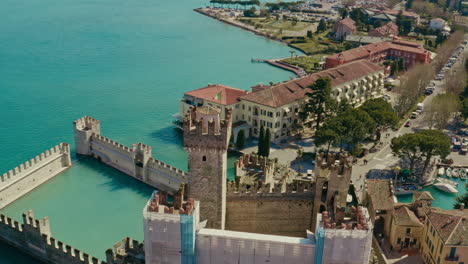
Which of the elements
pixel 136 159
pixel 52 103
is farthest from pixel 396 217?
pixel 52 103

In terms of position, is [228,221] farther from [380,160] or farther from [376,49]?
[376,49]

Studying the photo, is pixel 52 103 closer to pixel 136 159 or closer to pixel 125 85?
pixel 125 85

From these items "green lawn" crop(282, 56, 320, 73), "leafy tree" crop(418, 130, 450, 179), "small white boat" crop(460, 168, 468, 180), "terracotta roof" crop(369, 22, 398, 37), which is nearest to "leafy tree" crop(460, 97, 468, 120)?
"small white boat" crop(460, 168, 468, 180)

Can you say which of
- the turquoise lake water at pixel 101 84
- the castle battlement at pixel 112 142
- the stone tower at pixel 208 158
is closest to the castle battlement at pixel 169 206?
the stone tower at pixel 208 158

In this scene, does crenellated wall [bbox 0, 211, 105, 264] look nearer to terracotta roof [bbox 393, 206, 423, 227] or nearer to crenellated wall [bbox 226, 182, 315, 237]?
crenellated wall [bbox 226, 182, 315, 237]

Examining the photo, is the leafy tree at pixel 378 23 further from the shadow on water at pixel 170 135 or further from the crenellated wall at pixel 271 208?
the crenellated wall at pixel 271 208

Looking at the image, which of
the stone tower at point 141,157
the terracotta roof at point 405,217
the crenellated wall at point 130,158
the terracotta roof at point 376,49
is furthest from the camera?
the terracotta roof at point 376,49
